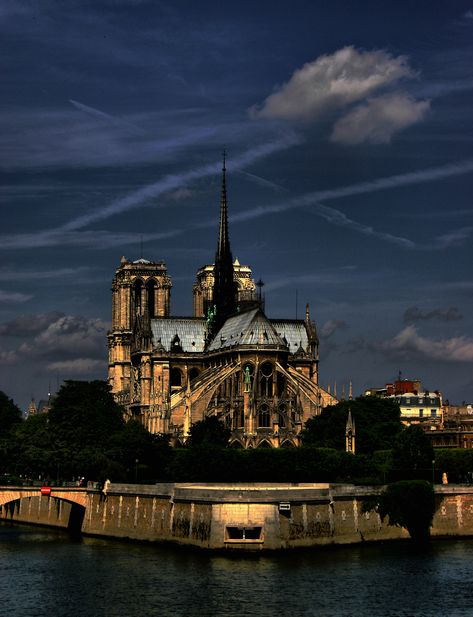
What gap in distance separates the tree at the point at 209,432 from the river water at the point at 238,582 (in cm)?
4834

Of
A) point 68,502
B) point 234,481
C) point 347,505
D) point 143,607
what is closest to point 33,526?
point 68,502

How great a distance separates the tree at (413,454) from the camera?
12025 cm

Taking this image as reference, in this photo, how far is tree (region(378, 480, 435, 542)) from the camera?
110250 mm

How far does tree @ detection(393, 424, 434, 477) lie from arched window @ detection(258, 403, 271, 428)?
4694 cm

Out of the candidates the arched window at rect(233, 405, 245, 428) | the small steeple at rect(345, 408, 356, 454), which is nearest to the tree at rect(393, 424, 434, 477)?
the small steeple at rect(345, 408, 356, 454)

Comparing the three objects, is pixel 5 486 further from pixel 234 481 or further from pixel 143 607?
pixel 143 607

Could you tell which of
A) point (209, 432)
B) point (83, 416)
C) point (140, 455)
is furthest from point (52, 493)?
point (209, 432)

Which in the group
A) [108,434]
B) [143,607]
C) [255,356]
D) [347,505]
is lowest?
[143,607]

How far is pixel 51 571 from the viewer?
9594 centimetres

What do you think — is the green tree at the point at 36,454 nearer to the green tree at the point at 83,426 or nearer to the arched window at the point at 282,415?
the green tree at the point at 83,426

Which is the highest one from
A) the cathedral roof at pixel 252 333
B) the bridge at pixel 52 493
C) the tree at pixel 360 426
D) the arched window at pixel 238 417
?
the cathedral roof at pixel 252 333

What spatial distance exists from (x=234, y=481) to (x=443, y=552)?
31.9 meters

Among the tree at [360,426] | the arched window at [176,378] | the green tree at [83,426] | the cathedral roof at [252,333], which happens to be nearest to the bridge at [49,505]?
the green tree at [83,426]

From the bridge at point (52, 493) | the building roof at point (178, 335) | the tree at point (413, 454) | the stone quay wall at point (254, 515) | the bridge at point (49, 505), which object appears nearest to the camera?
the stone quay wall at point (254, 515)
